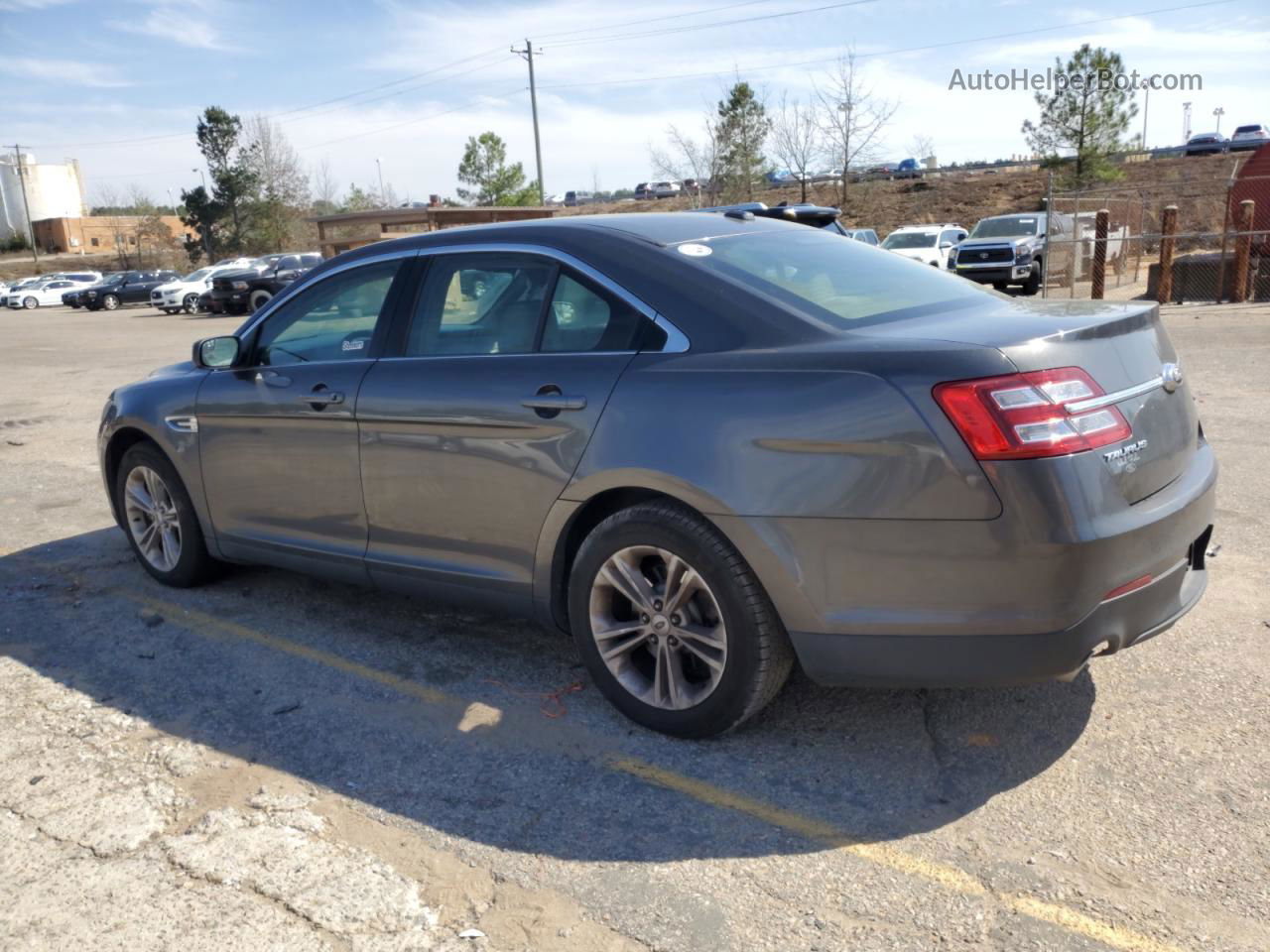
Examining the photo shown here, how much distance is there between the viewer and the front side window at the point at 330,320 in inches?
177

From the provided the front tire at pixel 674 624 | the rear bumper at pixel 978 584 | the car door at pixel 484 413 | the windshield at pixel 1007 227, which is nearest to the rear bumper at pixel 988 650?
the rear bumper at pixel 978 584

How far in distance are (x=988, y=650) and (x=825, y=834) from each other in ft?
2.27

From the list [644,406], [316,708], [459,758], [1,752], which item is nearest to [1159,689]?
[644,406]

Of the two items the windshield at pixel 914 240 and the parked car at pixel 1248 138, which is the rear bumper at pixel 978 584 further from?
A: the parked car at pixel 1248 138

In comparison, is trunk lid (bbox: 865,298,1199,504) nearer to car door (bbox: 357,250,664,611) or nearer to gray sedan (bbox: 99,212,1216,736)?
gray sedan (bbox: 99,212,1216,736)

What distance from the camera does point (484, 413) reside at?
3869 mm

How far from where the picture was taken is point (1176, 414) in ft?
11.3

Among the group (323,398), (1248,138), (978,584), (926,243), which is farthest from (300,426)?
(1248,138)

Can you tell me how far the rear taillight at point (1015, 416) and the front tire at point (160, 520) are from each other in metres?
3.79

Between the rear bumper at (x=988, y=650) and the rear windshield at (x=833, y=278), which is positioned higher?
the rear windshield at (x=833, y=278)

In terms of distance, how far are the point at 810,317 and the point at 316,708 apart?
7.56 feet

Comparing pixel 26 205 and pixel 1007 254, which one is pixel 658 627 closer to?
pixel 1007 254

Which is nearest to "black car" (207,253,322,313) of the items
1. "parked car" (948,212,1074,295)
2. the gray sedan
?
"parked car" (948,212,1074,295)

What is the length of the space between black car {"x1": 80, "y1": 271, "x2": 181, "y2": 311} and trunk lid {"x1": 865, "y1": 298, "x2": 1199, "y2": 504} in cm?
4578
